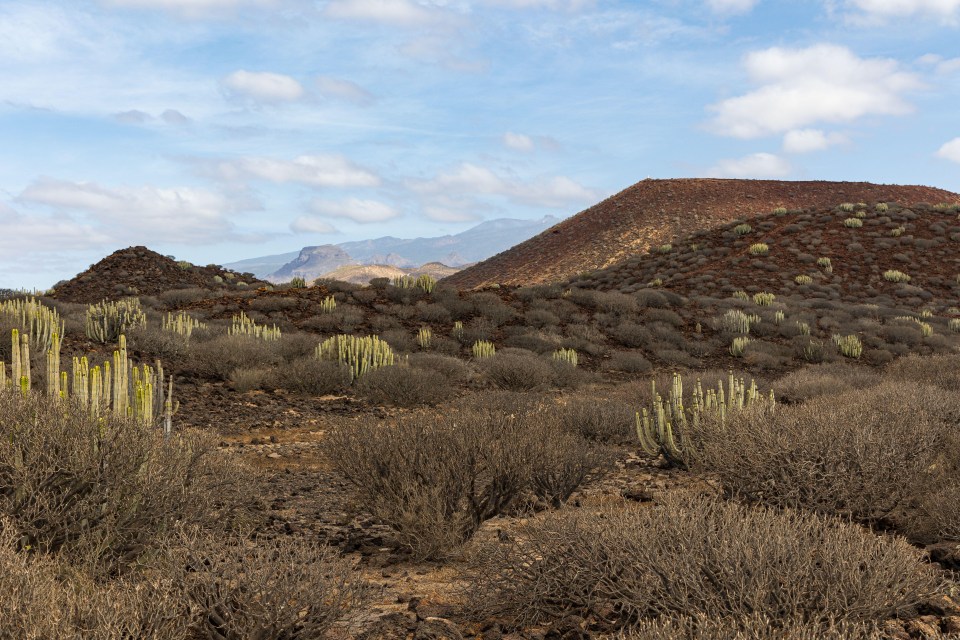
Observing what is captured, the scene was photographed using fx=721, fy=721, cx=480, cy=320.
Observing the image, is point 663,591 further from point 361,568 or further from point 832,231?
point 832,231

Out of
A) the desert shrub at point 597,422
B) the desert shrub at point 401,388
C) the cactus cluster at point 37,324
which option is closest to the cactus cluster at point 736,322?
the desert shrub at point 401,388

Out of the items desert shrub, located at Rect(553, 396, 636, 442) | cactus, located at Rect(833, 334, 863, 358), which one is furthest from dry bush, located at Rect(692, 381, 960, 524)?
cactus, located at Rect(833, 334, 863, 358)

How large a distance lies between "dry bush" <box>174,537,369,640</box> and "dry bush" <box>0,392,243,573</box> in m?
0.80

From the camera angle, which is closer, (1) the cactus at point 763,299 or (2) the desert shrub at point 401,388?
(2) the desert shrub at point 401,388

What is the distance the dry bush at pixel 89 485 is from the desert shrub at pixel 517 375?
9140mm

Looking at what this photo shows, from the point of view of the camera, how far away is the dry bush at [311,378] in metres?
12.2

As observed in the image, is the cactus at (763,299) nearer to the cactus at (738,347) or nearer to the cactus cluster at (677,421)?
the cactus at (738,347)

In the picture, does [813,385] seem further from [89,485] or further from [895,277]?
[895,277]

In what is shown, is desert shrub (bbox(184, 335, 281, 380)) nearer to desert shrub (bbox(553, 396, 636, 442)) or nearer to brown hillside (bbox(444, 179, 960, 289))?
desert shrub (bbox(553, 396, 636, 442))

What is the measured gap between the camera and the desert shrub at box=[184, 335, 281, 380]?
12.5 meters

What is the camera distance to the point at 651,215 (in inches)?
2199

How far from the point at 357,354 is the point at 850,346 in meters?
13.7

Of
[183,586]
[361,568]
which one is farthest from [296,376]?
[183,586]

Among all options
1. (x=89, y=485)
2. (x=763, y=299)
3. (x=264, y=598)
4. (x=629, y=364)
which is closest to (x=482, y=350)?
(x=629, y=364)
